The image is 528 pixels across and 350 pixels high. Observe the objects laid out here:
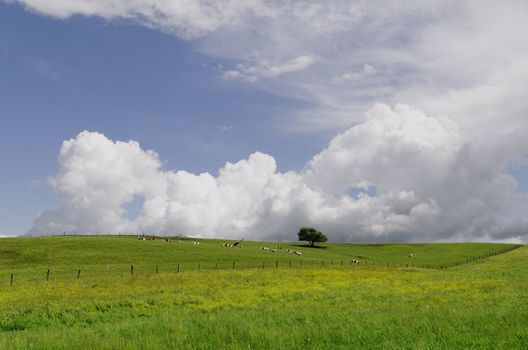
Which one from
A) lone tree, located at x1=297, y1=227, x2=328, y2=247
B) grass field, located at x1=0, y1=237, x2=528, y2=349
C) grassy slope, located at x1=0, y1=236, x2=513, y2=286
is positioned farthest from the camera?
lone tree, located at x1=297, y1=227, x2=328, y2=247

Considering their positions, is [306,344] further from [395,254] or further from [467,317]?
[395,254]

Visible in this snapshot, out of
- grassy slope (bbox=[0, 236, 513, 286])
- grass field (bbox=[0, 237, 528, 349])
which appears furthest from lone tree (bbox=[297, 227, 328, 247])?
grass field (bbox=[0, 237, 528, 349])

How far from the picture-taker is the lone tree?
513ft

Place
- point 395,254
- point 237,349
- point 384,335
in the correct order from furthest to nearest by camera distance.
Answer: point 395,254 < point 384,335 < point 237,349

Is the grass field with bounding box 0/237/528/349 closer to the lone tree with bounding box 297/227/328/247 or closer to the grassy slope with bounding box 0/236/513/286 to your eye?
the grassy slope with bounding box 0/236/513/286

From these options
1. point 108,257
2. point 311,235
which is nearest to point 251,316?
point 108,257

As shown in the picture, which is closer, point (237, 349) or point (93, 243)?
point (237, 349)

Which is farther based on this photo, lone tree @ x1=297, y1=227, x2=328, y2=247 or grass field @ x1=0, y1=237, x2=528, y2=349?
lone tree @ x1=297, y1=227, x2=328, y2=247

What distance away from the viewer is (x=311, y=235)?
513 ft

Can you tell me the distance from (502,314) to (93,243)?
96.1 m

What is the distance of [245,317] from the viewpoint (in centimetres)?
2028

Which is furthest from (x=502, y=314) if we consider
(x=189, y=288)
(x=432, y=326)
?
(x=189, y=288)

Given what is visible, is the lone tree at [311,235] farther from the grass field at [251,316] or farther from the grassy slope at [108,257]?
the grass field at [251,316]

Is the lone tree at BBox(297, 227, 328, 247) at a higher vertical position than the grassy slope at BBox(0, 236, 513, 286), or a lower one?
higher
